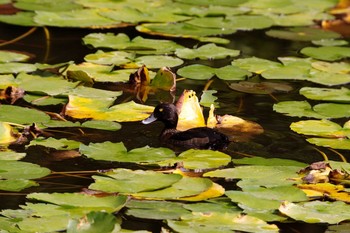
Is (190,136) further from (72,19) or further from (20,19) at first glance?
(20,19)

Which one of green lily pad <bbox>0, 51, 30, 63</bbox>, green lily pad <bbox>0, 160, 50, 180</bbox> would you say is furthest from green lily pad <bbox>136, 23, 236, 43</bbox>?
green lily pad <bbox>0, 160, 50, 180</bbox>

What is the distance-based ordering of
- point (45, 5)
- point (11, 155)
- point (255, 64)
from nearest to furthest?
point (11, 155) < point (255, 64) < point (45, 5)

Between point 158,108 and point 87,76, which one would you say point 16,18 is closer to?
point 87,76

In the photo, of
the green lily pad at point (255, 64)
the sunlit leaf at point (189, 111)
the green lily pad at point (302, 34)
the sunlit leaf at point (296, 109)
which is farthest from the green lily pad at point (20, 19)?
the sunlit leaf at point (296, 109)

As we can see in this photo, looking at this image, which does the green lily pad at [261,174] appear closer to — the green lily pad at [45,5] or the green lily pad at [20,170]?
the green lily pad at [20,170]

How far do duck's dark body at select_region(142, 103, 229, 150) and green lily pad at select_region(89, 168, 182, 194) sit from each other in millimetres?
537

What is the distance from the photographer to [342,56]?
6.74 metres

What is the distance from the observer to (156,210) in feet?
13.3

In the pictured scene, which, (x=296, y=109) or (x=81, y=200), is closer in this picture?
(x=81, y=200)

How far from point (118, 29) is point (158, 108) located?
211cm

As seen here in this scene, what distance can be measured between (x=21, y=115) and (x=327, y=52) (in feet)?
7.75

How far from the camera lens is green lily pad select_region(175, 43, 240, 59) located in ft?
21.3

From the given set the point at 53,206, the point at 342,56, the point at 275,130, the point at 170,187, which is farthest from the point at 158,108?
the point at 342,56

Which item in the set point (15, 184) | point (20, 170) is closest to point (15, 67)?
point (20, 170)
